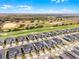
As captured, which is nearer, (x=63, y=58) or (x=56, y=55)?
(x=63, y=58)

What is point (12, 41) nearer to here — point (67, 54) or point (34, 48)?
point (34, 48)

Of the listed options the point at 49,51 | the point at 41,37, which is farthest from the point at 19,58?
the point at 41,37

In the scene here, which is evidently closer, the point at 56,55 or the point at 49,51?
the point at 56,55

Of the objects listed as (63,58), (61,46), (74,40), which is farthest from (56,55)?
(74,40)

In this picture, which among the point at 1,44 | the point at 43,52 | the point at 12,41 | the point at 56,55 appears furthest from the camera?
the point at 12,41

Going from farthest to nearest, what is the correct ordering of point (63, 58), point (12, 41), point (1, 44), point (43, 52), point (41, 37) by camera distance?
1. point (41, 37)
2. point (12, 41)
3. point (1, 44)
4. point (43, 52)
5. point (63, 58)

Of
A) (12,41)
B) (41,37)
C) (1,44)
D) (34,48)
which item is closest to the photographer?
(34,48)

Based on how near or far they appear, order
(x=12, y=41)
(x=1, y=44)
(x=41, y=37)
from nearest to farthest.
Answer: (x=1, y=44) < (x=12, y=41) < (x=41, y=37)

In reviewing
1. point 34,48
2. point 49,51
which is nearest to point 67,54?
point 49,51

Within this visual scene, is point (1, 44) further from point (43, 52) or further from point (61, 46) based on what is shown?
point (61, 46)
